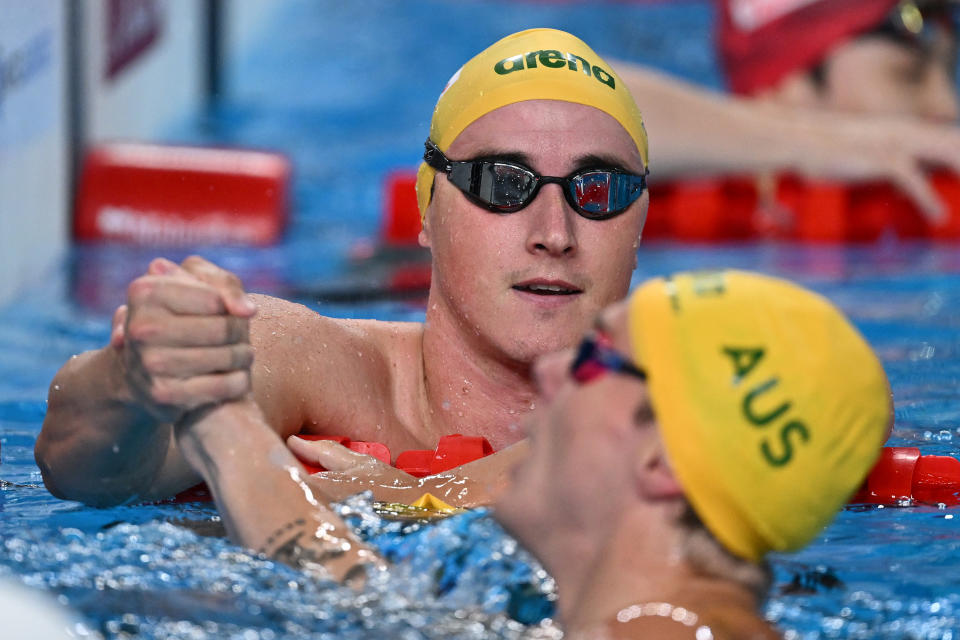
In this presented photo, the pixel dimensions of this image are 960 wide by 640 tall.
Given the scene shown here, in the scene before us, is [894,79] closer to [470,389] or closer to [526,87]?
[526,87]

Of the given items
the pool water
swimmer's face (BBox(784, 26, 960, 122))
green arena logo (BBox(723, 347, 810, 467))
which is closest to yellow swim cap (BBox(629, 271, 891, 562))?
green arena logo (BBox(723, 347, 810, 467))

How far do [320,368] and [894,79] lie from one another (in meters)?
5.53

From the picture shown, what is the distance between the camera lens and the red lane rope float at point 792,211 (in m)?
7.17

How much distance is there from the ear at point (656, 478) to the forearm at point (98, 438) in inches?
35.2

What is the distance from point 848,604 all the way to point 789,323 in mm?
715

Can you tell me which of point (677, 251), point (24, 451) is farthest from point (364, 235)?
point (24, 451)

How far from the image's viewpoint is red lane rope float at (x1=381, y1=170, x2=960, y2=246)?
7.17 m

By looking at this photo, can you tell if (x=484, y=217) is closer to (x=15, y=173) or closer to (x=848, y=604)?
(x=848, y=604)

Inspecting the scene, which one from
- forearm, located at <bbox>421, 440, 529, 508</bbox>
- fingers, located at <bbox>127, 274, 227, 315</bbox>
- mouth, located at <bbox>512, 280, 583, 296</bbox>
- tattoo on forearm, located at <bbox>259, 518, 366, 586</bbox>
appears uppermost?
mouth, located at <bbox>512, 280, 583, 296</bbox>

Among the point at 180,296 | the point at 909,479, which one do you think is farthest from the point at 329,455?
the point at 909,479

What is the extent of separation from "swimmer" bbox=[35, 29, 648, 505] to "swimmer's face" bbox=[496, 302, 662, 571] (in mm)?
717

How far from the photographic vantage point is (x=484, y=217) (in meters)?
2.88

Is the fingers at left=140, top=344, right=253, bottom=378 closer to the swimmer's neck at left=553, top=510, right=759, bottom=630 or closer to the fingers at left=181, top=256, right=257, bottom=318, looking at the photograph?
the fingers at left=181, top=256, right=257, bottom=318

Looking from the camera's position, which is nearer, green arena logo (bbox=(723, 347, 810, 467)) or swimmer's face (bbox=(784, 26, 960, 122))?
green arena logo (bbox=(723, 347, 810, 467))
